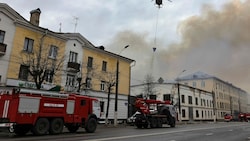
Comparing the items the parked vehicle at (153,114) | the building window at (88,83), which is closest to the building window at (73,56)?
the building window at (88,83)

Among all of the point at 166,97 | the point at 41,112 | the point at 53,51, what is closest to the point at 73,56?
the point at 53,51

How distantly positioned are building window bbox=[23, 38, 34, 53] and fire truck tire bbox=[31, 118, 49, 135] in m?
13.6

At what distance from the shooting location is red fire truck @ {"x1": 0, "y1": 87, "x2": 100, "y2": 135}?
14742 millimetres

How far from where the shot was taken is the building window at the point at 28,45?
27.1m

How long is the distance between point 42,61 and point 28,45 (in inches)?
109

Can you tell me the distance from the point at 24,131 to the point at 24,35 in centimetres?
1425

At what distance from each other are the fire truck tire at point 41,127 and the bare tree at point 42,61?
940 centimetres

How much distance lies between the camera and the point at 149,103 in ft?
89.5

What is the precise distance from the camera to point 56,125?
1688 cm

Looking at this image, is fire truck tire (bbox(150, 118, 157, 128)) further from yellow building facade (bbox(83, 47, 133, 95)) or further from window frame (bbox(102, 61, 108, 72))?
window frame (bbox(102, 61, 108, 72))

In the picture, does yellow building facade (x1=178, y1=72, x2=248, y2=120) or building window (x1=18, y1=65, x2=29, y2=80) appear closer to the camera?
building window (x1=18, y1=65, x2=29, y2=80)

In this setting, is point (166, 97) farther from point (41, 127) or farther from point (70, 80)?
point (41, 127)

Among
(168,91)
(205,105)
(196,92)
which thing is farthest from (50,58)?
(205,105)

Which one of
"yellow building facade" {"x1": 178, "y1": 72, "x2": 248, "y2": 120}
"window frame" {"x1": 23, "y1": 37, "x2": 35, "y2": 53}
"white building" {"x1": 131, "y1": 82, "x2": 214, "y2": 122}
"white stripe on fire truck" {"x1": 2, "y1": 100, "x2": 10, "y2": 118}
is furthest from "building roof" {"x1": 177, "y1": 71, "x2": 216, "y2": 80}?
"white stripe on fire truck" {"x1": 2, "y1": 100, "x2": 10, "y2": 118}
